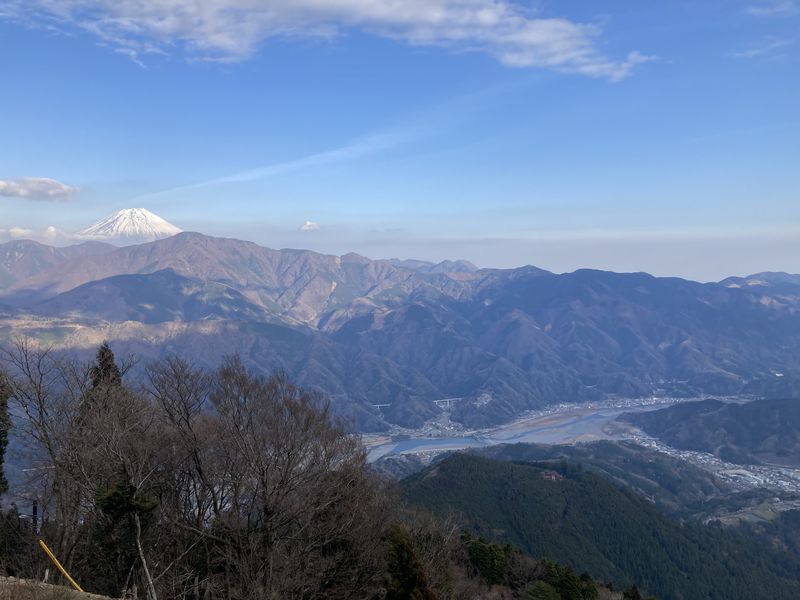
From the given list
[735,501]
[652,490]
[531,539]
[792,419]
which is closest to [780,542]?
[735,501]

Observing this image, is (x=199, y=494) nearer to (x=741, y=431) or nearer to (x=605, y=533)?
(x=605, y=533)

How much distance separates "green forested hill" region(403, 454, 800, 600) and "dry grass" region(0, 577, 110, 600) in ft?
185

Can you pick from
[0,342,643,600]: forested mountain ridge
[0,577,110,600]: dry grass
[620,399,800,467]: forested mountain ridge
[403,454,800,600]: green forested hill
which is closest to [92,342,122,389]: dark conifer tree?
[0,342,643,600]: forested mountain ridge

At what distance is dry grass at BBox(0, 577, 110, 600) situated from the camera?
11992 millimetres

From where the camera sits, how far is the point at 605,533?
80.1m

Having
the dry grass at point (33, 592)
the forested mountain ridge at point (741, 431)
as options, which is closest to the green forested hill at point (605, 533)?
the dry grass at point (33, 592)

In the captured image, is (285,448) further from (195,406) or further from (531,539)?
(531,539)

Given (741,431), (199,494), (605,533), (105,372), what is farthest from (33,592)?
(741,431)

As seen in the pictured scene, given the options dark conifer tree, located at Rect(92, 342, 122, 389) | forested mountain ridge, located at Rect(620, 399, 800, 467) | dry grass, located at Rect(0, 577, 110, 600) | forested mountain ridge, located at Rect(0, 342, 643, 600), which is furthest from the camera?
forested mountain ridge, located at Rect(620, 399, 800, 467)

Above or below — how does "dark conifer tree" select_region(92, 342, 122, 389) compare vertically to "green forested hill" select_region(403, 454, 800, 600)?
above

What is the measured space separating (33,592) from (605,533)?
79.4 m

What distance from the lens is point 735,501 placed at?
387 ft

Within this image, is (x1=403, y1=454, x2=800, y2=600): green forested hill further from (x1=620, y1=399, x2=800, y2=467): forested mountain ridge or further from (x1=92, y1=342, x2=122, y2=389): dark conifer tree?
(x1=620, y1=399, x2=800, y2=467): forested mountain ridge

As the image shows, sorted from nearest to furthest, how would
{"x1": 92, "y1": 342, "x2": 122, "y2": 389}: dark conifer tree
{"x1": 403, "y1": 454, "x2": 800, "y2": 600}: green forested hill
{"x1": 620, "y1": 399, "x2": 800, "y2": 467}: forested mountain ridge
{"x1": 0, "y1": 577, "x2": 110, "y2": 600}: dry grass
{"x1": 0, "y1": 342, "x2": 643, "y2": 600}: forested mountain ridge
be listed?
{"x1": 0, "y1": 577, "x2": 110, "y2": 600}: dry grass < {"x1": 0, "y1": 342, "x2": 643, "y2": 600}: forested mountain ridge < {"x1": 92, "y1": 342, "x2": 122, "y2": 389}: dark conifer tree < {"x1": 403, "y1": 454, "x2": 800, "y2": 600}: green forested hill < {"x1": 620, "y1": 399, "x2": 800, "y2": 467}: forested mountain ridge
